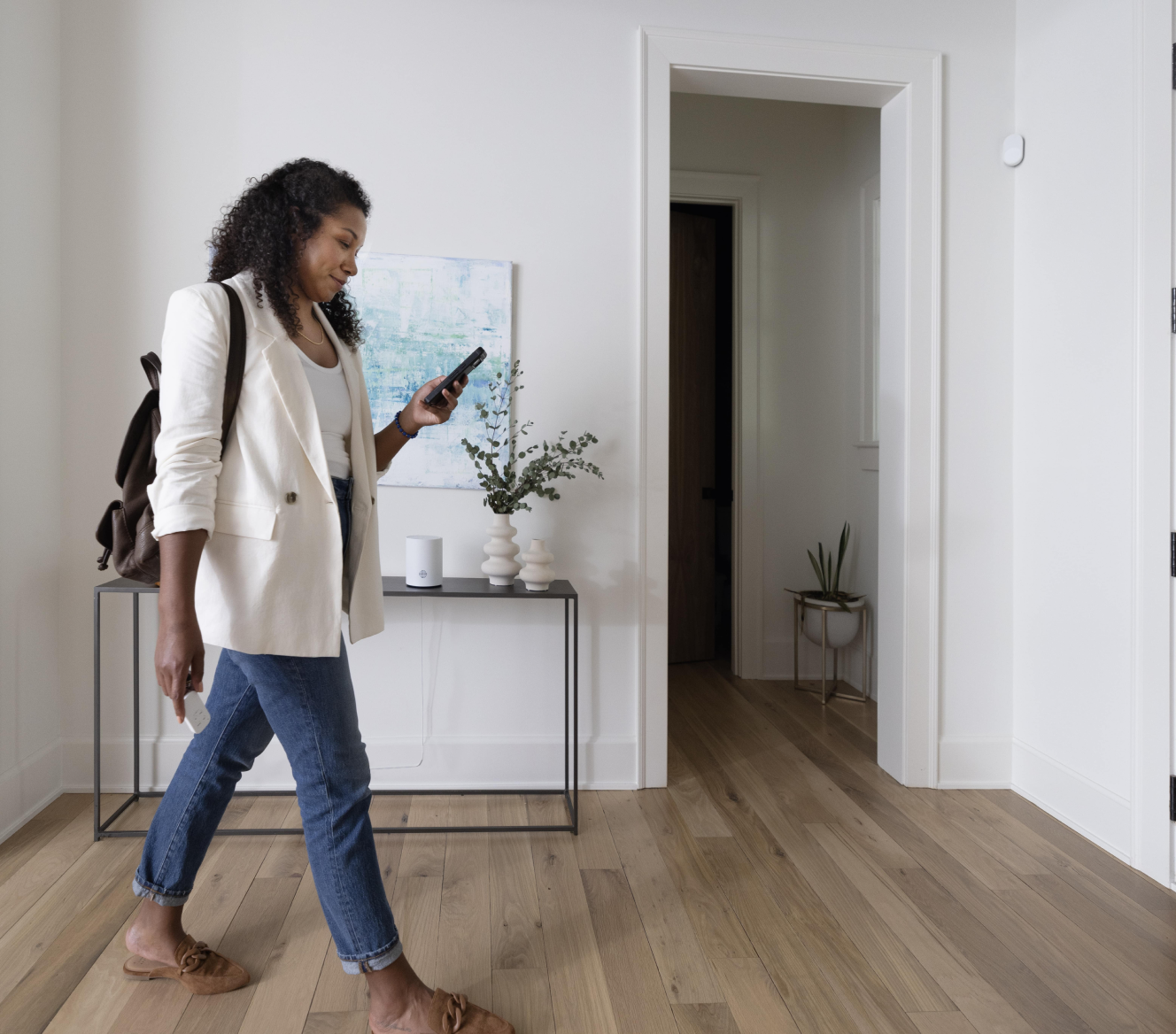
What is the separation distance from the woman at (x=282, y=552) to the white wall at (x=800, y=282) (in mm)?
2697

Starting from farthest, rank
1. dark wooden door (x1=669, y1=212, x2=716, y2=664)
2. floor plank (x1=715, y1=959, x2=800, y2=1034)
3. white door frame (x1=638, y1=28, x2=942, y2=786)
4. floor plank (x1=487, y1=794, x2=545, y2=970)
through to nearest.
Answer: dark wooden door (x1=669, y1=212, x2=716, y2=664)
white door frame (x1=638, y1=28, x2=942, y2=786)
floor plank (x1=487, y1=794, x2=545, y2=970)
floor plank (x1=715, y1=959, x2=800, y2=1034)

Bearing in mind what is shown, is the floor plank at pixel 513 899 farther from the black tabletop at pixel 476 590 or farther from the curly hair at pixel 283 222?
the curly hair at pixel 283 222

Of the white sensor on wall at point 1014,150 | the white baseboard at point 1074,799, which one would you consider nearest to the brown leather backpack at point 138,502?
the white baseboard at point 1074,799

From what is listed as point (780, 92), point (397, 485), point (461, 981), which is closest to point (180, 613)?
point (461, 981)

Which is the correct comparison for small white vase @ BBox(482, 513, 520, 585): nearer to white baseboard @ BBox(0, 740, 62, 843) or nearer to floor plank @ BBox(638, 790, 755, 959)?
floor plank @ BBox(638, 790, 755, 959)

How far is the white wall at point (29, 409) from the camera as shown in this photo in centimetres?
225

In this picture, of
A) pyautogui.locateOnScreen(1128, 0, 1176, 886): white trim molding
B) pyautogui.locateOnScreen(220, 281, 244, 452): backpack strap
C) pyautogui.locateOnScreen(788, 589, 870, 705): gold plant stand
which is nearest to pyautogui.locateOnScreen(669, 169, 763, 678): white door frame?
pyautogui.locateOnScreen(788, 589, 870, 705): gold plant stand

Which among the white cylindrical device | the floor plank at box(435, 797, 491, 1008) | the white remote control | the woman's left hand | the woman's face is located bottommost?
the floor plank at box(435, 797, 491, 1008)

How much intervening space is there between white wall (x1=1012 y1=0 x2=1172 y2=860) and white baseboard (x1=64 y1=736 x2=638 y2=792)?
1.27 meters

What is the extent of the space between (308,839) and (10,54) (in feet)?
7.11

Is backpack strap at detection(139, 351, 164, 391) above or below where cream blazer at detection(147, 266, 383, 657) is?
above

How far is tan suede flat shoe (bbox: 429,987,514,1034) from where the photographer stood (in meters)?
1.45

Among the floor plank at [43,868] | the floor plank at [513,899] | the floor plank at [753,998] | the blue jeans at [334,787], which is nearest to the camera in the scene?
the blue jeans at [334,787]

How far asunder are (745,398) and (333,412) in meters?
2.71
